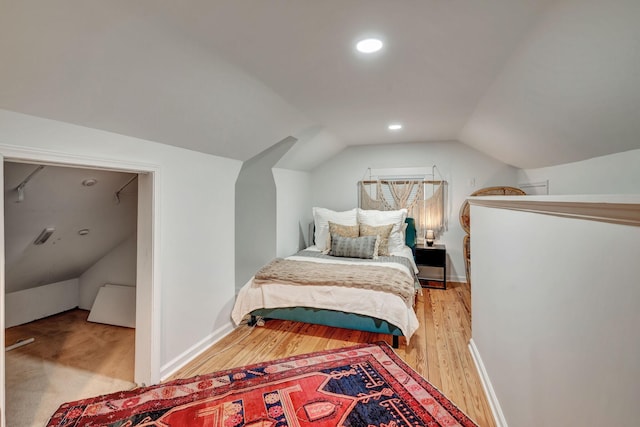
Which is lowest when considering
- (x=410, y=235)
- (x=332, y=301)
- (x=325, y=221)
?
(x=332, y=301)

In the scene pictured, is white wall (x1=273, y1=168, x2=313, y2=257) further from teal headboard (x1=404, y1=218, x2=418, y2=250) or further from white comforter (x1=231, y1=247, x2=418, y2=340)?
teal headboard (x1=404, y1=218, x2=418, y2=250)

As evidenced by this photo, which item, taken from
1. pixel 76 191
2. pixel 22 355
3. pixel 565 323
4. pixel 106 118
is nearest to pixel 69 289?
pixel 22 355

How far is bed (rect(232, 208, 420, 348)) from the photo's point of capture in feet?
8.79

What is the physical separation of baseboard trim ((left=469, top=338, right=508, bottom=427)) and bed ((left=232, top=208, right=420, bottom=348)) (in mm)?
491

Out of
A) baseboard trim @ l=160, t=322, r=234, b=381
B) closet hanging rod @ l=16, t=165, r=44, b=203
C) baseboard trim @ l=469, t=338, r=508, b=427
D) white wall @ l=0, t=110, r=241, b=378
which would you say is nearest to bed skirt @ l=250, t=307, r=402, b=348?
baseboard trim @ l=160, t=322, r=234, b=381

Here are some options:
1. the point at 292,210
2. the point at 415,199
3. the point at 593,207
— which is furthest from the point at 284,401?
the point at 415,199

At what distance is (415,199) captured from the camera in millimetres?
4711

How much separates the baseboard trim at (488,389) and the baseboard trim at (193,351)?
2.20m

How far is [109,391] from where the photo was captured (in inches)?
83.0

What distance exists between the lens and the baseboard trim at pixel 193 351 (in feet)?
7.48

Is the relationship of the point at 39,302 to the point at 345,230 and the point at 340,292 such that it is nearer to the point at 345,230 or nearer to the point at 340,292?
the point at 340,292

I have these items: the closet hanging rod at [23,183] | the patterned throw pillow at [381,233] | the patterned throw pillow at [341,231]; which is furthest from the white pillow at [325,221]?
the closet hanging rod at [23,183]

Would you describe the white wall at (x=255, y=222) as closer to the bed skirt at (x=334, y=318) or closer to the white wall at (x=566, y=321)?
the bed skirt at (x=334, y=318)

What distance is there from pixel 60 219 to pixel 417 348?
3218 millimetres
